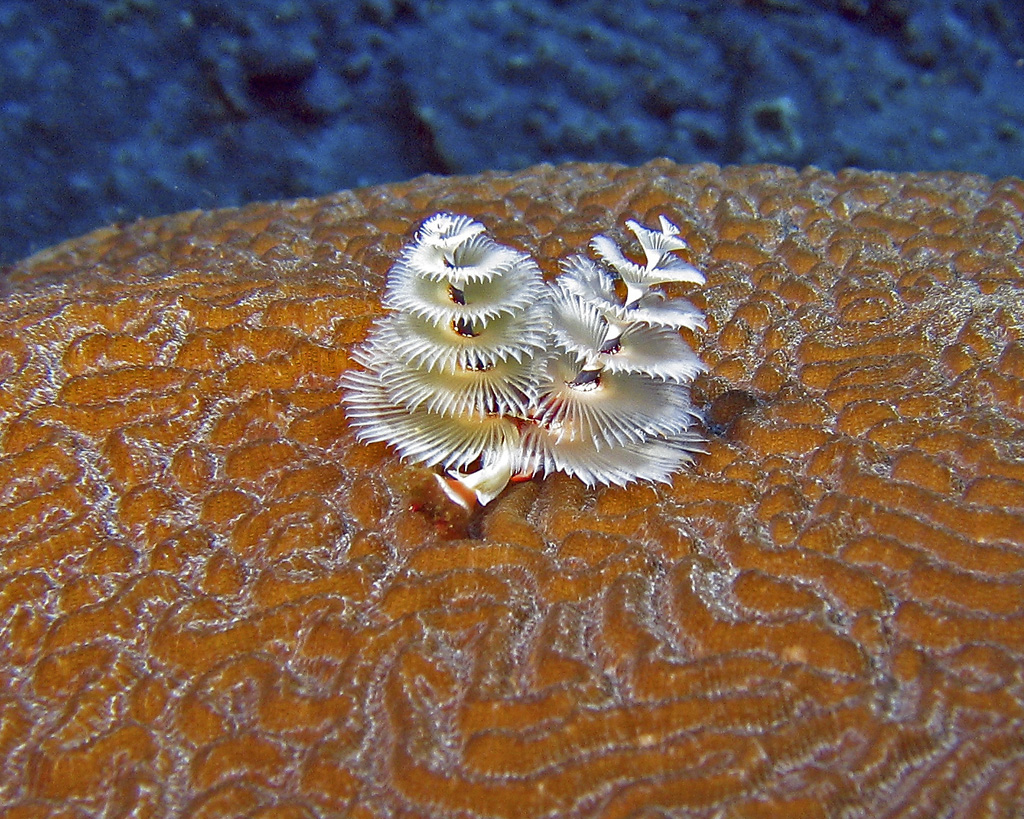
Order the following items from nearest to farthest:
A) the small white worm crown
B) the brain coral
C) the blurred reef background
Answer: the brain coral → the small white worm crown → the blurred reef background

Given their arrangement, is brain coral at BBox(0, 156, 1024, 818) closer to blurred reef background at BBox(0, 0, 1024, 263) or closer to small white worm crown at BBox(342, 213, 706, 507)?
small white worm crown at BBox(342, 213, 706, 507)

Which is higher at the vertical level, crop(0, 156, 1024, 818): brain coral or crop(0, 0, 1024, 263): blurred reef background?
crop(0, 0, 1024, 263): blurred reef background

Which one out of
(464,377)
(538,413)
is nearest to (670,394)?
(538,413)

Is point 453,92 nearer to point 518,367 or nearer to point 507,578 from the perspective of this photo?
point 518,367

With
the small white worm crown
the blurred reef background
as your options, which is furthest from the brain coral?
the blurred reef background

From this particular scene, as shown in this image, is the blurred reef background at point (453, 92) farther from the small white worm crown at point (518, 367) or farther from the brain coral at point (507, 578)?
the small white worm crown at point (518, 367)
